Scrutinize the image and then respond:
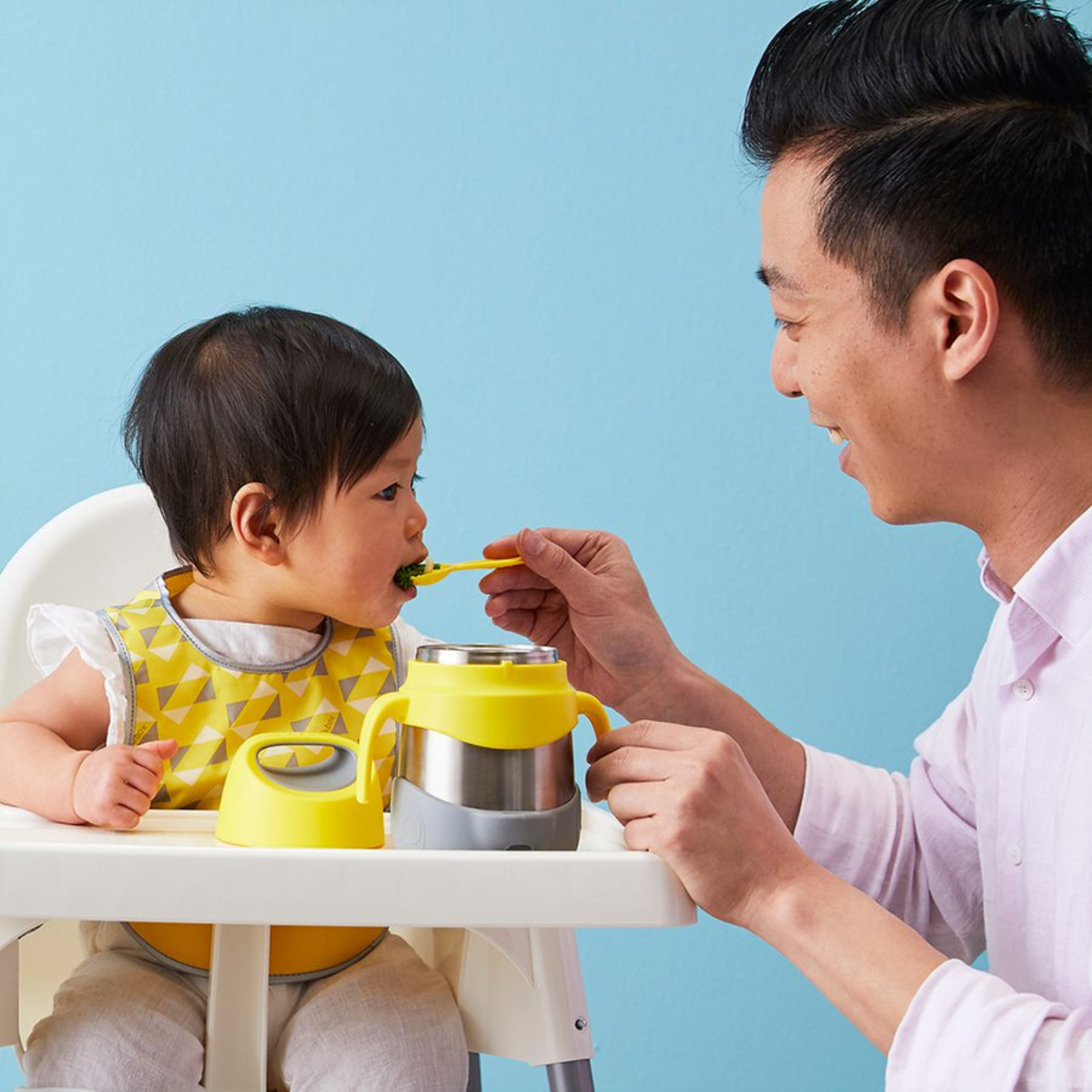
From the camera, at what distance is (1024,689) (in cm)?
104

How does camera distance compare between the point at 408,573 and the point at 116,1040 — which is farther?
the point at 408,573

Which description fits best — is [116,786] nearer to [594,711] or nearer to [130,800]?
[130,800]

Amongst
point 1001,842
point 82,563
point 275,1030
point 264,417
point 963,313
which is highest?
point 963,313

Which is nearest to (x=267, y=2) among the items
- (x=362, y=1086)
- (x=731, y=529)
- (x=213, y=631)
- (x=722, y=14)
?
(x=722, y=14)

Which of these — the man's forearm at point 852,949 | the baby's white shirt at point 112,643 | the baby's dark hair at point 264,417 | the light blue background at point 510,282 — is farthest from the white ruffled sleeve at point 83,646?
the light blue background at point 510,282

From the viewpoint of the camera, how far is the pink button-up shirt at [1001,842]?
2.67 feet

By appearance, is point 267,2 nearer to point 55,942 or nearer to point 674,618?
point 674,618

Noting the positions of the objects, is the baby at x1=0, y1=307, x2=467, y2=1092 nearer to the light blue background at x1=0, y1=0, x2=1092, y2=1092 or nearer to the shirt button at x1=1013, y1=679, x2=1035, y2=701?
the shirt button at x1=1013, y1=679, x2=1035, y2=701

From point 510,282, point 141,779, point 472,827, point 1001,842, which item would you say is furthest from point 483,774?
point 510,282

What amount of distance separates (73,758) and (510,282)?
52.0 inches

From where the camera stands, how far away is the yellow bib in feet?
3.37

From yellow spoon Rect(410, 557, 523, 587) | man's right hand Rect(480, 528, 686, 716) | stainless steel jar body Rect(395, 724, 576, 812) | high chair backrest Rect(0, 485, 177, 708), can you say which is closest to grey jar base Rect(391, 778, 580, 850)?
stainless steel jar body Rect(395, 724, 576, 812)

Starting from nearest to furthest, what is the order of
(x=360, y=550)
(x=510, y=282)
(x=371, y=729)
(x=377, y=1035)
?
(x=371, y=729) < (x=377, y=1035) < (x=360, y=550) < (x=510, y=282)

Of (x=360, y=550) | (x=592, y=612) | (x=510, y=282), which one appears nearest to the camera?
(x=360, y=550)
